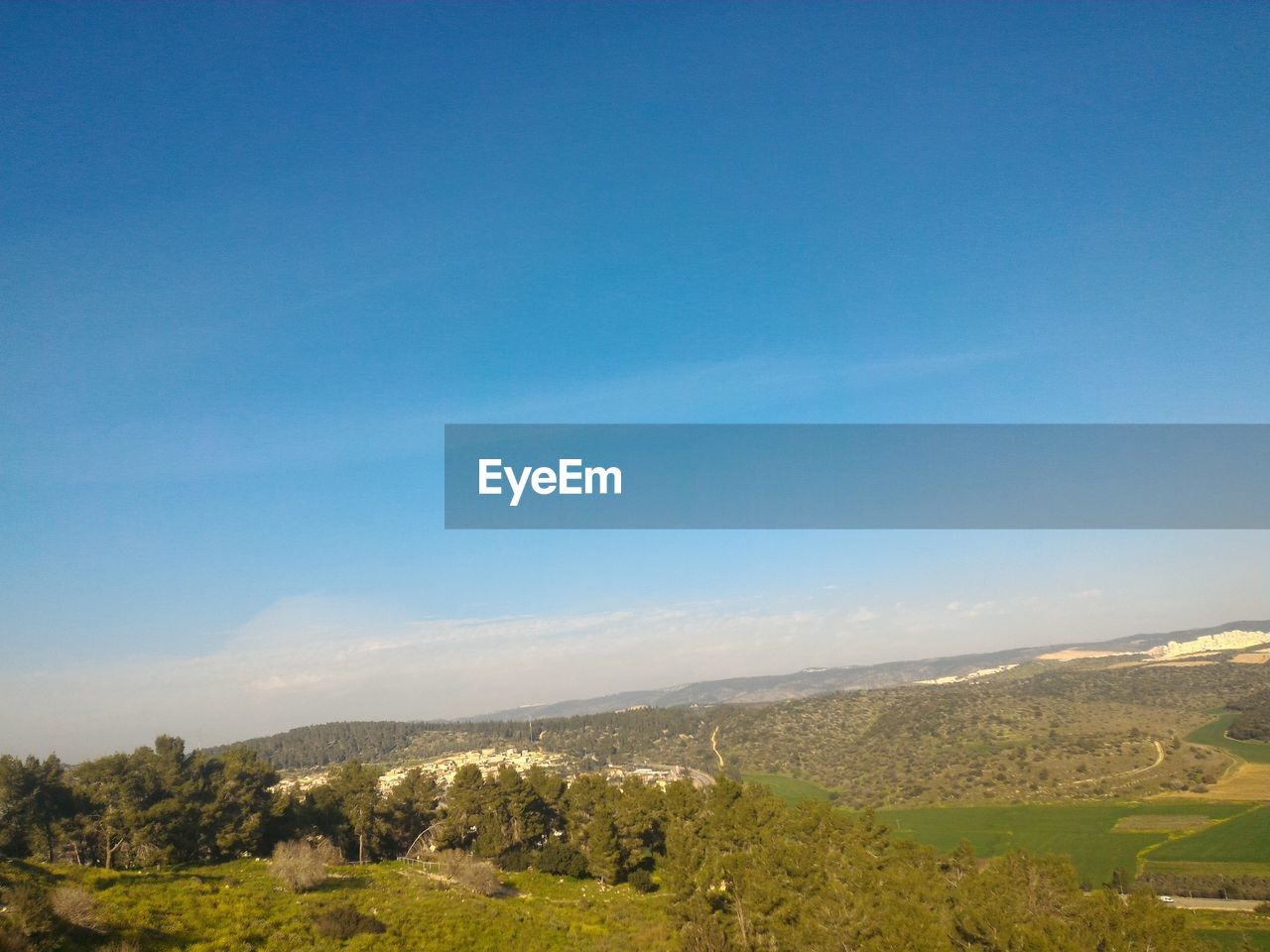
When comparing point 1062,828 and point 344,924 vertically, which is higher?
point 344,924

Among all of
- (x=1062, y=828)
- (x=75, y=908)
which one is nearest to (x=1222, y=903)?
(x=1062, y=828)

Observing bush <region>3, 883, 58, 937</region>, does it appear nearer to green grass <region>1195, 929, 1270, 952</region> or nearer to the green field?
green grass <region>1195, 929, 1270, 952</region>

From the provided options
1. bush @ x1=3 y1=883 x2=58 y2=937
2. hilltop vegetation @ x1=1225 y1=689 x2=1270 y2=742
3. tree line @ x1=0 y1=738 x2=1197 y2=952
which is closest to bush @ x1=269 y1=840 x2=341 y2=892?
tree line @ x1=0 y1=738 x2=1197 y2=952

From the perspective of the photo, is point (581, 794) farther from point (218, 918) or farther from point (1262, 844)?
point (1262, 844)

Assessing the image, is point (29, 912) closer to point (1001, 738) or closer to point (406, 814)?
point (406, 814)


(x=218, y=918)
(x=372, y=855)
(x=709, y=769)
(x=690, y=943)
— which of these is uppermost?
(x=218, y=918)

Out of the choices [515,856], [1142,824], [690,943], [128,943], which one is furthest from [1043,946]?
[1142,824]

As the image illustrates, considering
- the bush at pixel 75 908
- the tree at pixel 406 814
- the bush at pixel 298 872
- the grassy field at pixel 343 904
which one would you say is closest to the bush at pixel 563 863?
the grassy field at pixel 343 904
